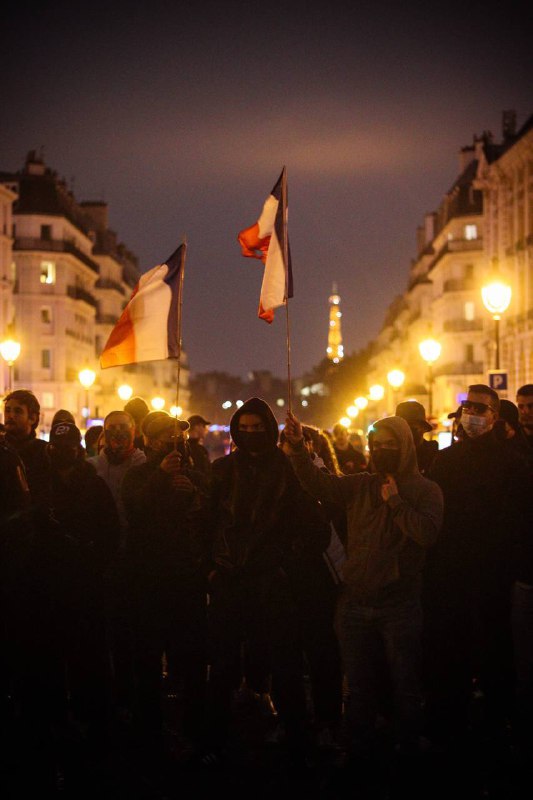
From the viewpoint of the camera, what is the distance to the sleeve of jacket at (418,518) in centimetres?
726

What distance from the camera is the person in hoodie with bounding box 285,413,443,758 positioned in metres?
7.24

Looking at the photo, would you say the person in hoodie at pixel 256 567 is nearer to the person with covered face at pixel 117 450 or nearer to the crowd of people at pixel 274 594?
the crowd of people at pixel 274 594

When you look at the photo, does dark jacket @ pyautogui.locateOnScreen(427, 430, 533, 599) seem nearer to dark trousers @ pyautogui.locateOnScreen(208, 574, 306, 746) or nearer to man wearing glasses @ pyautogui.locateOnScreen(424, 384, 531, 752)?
man wearing glasses @ pyautogui.locateOnScreen(424, 384, 531, 752)

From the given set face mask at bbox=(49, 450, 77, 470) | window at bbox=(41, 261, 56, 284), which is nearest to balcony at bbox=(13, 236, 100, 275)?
window at bbox=(41, 261, 56, 284)

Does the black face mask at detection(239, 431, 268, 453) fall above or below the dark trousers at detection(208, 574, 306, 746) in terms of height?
above

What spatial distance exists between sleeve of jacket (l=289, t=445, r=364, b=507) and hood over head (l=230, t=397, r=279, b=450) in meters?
0.35

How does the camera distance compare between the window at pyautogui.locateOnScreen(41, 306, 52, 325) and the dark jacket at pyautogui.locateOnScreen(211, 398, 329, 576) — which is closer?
the dark jacket at pyautogui.locateOnScreen(211, 398, 329, 576)

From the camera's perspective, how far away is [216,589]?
310 inches

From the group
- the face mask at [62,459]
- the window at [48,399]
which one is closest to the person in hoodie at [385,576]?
the face mask at [62,459]

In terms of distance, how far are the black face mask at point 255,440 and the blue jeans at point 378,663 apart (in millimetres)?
1184

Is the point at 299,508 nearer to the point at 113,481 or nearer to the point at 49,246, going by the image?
the point at 113,481

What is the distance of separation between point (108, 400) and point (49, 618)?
303ft

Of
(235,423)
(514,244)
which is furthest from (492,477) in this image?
(514,244)

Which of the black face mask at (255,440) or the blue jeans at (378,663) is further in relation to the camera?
the black face mask at (255,440)
